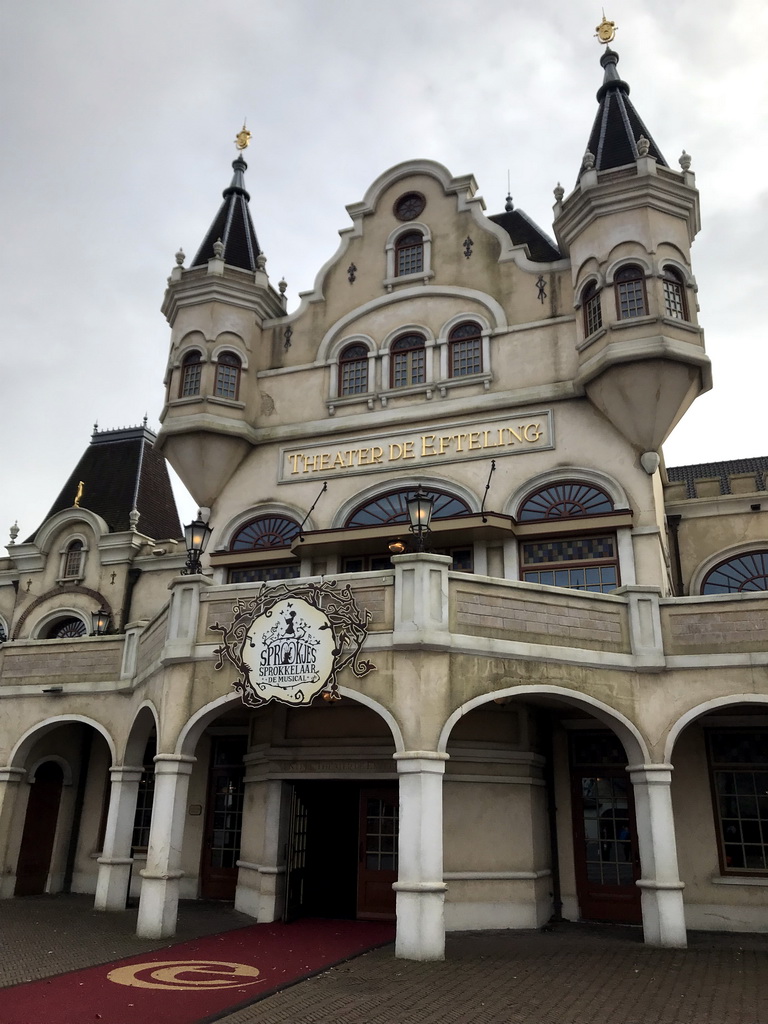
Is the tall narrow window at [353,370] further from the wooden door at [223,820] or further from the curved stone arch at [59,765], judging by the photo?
the curved stone arch at [59,765]

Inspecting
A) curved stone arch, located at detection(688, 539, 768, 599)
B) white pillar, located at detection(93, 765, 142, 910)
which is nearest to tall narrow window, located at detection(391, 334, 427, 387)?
curved stone arch, located at detection(688, 539, 768, 599)

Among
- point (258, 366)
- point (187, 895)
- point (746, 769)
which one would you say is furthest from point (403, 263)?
point (187, 895)

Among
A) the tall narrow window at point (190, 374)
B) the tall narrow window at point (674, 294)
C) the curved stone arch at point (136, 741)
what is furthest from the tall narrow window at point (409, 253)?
the curved stone arch at point (136, 741)

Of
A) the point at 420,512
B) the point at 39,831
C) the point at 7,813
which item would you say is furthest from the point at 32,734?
the point at 420,512

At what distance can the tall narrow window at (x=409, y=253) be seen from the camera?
21.3 metres

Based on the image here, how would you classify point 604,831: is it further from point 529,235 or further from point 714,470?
point 529,235

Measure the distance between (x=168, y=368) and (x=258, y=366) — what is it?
239 cm

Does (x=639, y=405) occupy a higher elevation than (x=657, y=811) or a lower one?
higher

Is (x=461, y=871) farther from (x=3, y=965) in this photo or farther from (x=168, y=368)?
(x=168, y=368)

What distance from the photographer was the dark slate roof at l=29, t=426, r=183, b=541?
26.7 meters

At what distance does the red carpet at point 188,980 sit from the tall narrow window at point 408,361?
39.5 ft

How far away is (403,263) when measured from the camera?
70.3 feet

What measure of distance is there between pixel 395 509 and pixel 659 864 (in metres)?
9.08

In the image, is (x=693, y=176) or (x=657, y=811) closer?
(x=657, y=811)
